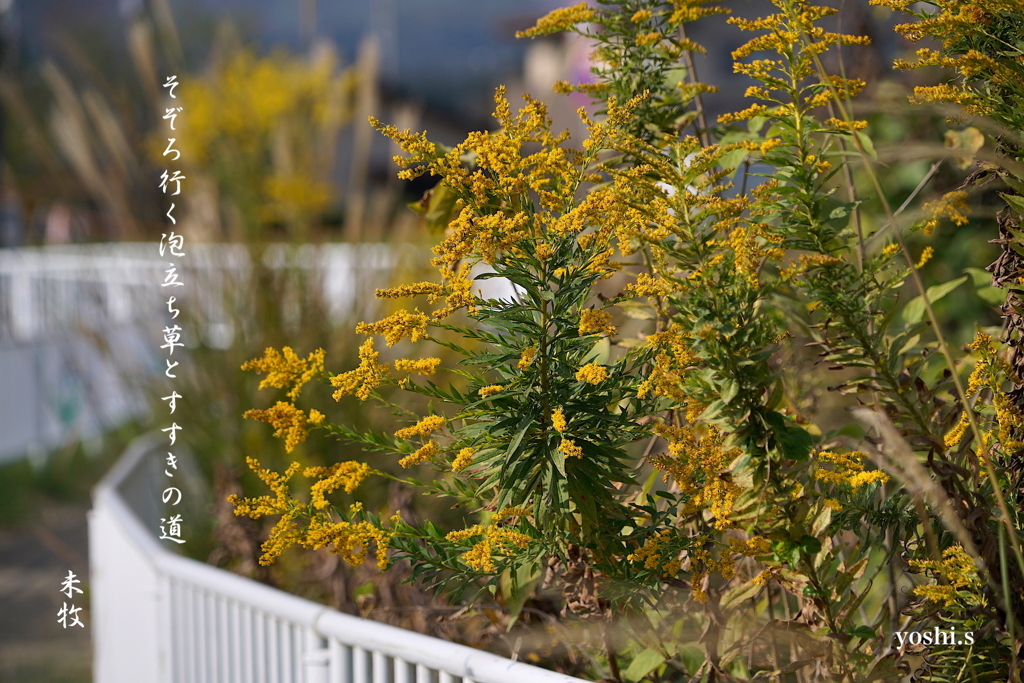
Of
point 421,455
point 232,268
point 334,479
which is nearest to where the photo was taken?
point 421,455

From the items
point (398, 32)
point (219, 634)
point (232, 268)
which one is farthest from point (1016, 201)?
point (398, 32)

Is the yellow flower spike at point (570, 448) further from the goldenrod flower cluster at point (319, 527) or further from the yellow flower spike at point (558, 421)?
the goldenrod flower cluster at point (319, 527)

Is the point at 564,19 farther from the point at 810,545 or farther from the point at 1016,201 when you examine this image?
the point at 810,545

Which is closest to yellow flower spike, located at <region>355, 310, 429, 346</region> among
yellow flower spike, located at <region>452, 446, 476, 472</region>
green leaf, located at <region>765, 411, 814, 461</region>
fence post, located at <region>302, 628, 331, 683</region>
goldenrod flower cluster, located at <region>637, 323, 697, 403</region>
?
yellow flower spike, located at <region>452, 446, 476, 472</region>

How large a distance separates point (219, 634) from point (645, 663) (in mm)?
1126

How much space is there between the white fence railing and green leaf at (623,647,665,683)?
0.50 feet

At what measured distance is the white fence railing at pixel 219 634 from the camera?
125cm

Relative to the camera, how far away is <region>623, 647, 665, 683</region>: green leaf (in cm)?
111

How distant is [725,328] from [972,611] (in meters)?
0.39

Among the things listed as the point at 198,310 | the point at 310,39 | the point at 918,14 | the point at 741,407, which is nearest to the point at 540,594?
the point at 741,407

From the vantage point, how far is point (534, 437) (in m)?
0.95

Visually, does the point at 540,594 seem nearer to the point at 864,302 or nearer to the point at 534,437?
the point at 534,437

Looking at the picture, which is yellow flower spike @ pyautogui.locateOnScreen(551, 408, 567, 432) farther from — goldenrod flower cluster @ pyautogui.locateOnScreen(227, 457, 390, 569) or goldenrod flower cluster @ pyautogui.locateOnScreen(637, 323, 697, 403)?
goldenrod flower cluster @ pyautogui.locateOnScreen(227, 457, 390, 569)

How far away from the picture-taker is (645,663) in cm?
112
